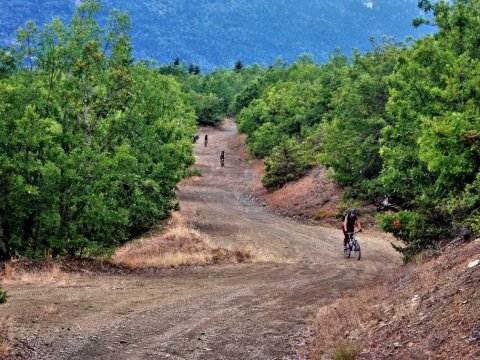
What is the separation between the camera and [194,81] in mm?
130000

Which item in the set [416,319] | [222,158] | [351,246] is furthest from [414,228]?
[222,158]

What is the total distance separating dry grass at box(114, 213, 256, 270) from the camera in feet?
70.3

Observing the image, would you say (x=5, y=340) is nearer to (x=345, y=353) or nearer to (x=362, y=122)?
(x=345, y=353)

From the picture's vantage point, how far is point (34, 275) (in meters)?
16.7

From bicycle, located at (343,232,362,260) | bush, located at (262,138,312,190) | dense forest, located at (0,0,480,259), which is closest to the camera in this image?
dense forest, located at (0,0,480,259)

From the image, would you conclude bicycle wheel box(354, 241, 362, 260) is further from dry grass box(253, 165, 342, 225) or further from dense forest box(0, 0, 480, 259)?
dry grass box(253, 165, 342, 225)

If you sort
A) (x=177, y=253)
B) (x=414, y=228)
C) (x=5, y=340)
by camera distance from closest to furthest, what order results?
1. (x=5, y=340)
2. (x=414, y=228)
3. (x=177, y=253)

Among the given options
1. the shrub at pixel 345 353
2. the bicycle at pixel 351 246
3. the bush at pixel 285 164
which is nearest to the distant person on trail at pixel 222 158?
the bush at pixel 285 164

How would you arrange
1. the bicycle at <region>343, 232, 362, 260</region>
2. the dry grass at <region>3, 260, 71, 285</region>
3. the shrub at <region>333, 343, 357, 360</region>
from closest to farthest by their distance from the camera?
the shrub at <region>333, 343, 357, 360</region>, the dry grass at <region>3, 260, 71, 285</region>, the bicycle at <region>343, 232, 362, 260</region>

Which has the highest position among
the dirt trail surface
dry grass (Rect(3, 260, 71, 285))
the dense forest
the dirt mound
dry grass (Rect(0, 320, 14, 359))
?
the dense forest

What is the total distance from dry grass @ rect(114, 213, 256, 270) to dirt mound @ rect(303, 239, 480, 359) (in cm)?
942

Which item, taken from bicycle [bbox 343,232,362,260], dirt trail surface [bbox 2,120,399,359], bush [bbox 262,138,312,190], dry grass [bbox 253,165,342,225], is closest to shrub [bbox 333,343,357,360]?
dirt trail surface [bbox 2,120,399,359]

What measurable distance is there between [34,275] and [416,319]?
11.4 meters

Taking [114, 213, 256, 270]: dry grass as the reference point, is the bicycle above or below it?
above
